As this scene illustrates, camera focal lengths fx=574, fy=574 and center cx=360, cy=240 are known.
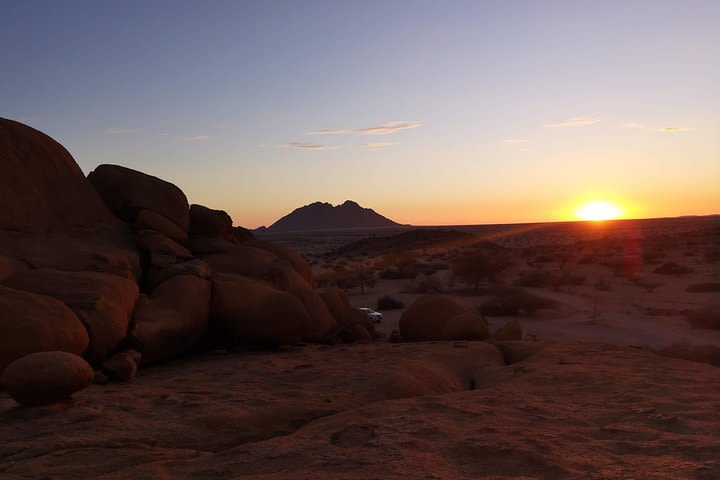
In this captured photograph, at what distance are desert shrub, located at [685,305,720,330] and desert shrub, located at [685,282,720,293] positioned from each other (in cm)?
575

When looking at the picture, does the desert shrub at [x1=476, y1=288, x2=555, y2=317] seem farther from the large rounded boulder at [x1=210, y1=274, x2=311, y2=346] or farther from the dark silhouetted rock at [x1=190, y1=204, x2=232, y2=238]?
the large rounded boulder at [x1=210, y1=274, x2=311, y2=346]

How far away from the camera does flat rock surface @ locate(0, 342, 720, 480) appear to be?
393 centimetres

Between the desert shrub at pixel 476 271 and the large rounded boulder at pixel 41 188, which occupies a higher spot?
the large rounded boulder at pixel 41 188

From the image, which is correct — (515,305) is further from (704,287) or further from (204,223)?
(204,223)

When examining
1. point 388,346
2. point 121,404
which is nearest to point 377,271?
point 388,346

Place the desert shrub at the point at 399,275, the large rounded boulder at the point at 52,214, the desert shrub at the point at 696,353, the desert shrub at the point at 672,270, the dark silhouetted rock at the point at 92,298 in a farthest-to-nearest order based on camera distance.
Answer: the desert shrub at the point at 399,275
the desert shrub at the point at 672,270
the desert shrub at the point at 696,353
the large rounded boulder at the point at 52,214
the dark silhouetted rock at the point at 92,298

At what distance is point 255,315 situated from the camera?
945cm

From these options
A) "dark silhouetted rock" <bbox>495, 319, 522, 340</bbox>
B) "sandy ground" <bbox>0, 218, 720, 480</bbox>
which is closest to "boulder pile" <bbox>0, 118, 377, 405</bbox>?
"sandy ground" <bbox>0, 218, 720, 480</bbox>

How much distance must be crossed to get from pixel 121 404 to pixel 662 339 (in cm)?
1284

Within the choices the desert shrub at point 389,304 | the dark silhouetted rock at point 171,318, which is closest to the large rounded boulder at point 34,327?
the dark silhouetted rock at point 171,318

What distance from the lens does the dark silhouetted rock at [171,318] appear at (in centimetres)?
814

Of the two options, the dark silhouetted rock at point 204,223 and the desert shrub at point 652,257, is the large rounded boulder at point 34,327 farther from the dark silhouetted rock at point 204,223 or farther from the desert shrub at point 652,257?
the desert shrub at point 652,257

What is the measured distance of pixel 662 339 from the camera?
14.0 metres

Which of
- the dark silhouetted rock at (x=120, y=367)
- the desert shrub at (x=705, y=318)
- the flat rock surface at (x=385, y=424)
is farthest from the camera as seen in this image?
the desert shrub at (x=705, y=318)
